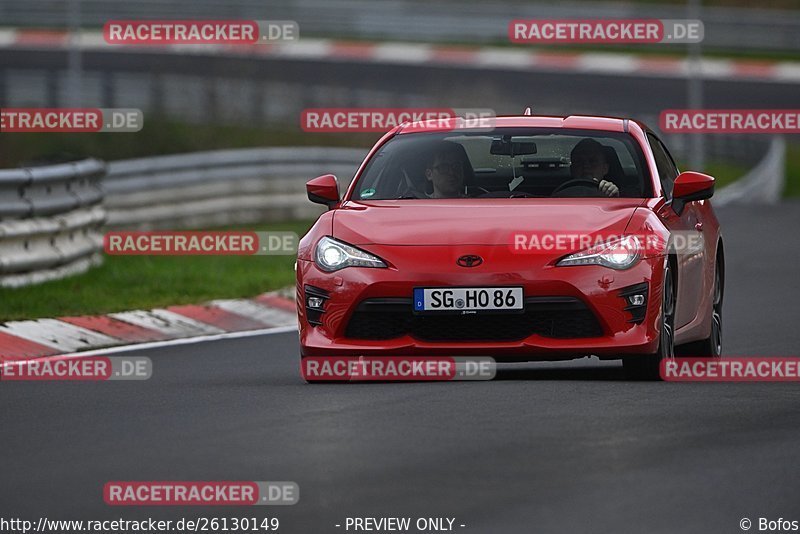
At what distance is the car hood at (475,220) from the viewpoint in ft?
31.4

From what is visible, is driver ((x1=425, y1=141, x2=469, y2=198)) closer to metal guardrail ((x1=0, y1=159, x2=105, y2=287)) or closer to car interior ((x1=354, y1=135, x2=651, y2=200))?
car interior ((x1=354, y1=135, x2=651, y2=200))

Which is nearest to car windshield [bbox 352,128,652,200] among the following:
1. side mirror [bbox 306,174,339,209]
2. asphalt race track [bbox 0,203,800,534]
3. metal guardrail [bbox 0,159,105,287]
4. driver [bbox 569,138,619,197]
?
driver [bbox 569,138,619,197]

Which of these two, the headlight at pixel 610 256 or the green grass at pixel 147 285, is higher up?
the headlight at pixel 610 256

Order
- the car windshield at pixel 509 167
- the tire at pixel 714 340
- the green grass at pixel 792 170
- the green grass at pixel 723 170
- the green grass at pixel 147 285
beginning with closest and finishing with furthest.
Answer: the car windshield at pixel 509 167 < the tire at pixel 714 340 < the green grass at pixel 147 285 < the green grass at pixel 792 170 < the green grass at pixel 723 170

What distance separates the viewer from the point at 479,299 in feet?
30.9

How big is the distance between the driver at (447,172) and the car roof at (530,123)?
318mm

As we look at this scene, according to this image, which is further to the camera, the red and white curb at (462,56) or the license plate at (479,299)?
the red and white curb at (462,56)

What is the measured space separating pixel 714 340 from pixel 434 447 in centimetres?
413

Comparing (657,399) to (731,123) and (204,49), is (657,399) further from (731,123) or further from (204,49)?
(204,49)

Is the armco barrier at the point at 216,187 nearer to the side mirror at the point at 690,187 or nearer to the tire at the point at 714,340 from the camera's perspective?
the tire at the point at 714,340

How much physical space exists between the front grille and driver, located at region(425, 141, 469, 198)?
44.0 inches

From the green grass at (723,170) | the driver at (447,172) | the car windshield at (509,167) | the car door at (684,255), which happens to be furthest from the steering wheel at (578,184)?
the green grass at (723,170)

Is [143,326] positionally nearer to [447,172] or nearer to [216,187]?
[447,172]

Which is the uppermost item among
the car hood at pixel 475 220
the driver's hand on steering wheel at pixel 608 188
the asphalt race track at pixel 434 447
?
the driver's hand on steering wheel at pixel 608 188
